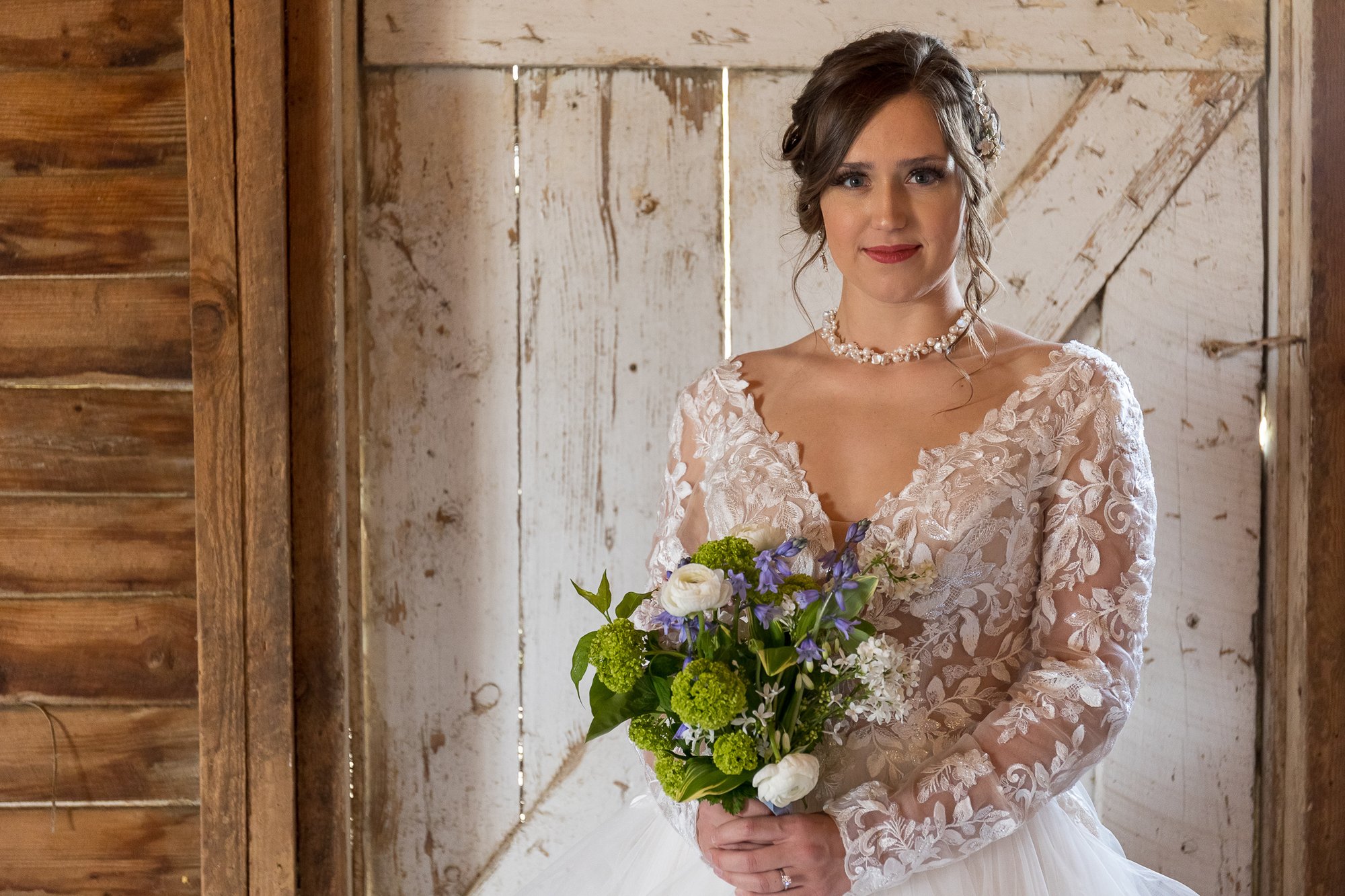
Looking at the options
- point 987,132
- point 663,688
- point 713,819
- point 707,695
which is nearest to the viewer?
point 707,695

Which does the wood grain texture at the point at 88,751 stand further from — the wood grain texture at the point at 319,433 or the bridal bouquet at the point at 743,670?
the bridal bouquet at the point at 743,670

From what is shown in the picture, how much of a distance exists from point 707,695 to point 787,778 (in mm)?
152

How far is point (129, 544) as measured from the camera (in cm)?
213

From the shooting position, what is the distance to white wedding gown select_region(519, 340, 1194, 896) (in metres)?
1.42

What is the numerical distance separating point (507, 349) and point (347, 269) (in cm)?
36

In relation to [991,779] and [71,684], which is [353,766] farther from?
[991,779]

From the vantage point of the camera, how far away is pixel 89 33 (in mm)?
2098

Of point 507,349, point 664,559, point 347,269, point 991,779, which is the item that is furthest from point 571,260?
point 991,779

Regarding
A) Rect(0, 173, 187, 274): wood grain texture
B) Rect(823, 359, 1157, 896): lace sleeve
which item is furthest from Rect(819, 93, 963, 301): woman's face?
Rect(0, 173, 187, 274): wood grain texture

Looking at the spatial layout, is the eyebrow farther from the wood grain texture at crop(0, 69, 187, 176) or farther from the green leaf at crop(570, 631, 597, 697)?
the wood grain texture at crop(0, 69, 187, 176)

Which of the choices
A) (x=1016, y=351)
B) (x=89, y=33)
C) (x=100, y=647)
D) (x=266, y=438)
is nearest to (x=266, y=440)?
(x=266, y=438)

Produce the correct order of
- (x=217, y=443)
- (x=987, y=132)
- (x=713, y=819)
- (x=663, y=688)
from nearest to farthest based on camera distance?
(x=663, y=688) → (x=713, y=819) → (x=987, y=132) → (x=217, y=443)

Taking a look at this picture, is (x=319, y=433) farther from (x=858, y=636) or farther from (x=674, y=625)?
(x=858, y=636)

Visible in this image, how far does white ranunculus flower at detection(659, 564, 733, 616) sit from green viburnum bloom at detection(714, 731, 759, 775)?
160mm
